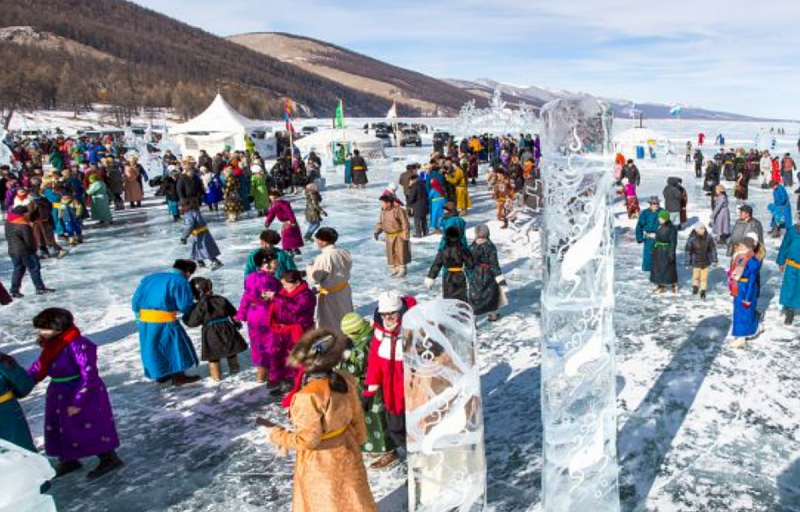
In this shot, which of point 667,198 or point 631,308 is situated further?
point 667,198

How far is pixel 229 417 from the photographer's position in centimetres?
498

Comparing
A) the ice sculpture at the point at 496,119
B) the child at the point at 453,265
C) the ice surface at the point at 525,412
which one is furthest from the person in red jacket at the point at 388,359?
the ice sculpture at the point at 496,119

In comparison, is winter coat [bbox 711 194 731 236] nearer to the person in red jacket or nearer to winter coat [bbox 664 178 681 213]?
winter coat [bbox 664 178 681 213]

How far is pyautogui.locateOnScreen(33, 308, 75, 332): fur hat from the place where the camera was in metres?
3.80

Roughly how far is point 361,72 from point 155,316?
527 ft

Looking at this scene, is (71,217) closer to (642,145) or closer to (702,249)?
(702,249)


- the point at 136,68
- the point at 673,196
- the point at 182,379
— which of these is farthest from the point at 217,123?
the point at 136,68

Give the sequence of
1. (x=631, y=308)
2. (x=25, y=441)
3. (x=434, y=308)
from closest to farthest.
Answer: (x=434, y=308) < (x=25, y=441) < (x=631, y=308)

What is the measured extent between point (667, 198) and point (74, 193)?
12.1 metres

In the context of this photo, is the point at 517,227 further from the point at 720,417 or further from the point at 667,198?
the point at 720,417

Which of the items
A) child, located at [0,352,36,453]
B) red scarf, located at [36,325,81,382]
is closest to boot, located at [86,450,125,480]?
child, located at [0,352,36,453]

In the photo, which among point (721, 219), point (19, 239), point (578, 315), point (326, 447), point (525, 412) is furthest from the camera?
point (721, 219)

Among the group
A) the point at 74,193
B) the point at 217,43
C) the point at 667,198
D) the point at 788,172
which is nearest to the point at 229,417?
the point at 74,193

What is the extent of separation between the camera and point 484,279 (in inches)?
267
